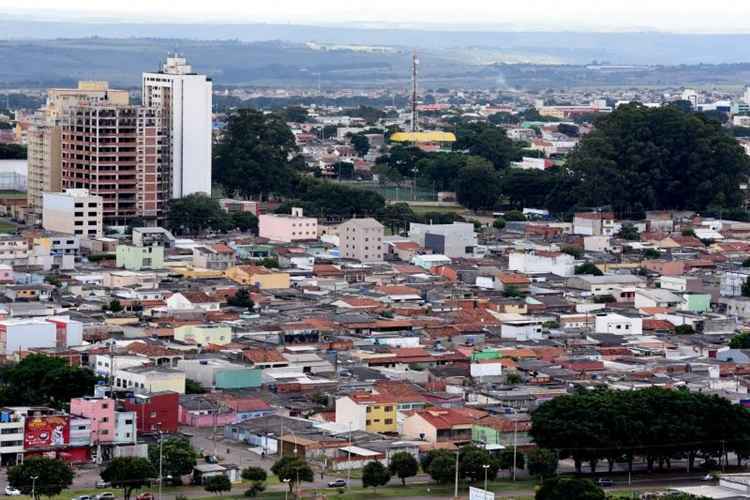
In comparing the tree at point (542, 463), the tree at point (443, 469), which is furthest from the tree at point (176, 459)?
the tree at point (542, 463)

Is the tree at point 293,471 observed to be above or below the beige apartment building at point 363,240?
above

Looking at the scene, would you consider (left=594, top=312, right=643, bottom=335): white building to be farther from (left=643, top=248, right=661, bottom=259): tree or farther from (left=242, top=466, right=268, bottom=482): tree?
(left=242, top=466, right=268, bottom=482): tree

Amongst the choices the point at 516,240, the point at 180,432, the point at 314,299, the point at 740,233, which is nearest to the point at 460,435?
the point at 180,432

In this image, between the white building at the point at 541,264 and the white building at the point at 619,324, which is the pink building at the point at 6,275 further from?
the white building at the point at 619,324

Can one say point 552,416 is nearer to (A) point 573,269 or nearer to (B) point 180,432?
(B) point 180,432

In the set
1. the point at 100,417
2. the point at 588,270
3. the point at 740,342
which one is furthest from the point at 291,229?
the point at 100,417

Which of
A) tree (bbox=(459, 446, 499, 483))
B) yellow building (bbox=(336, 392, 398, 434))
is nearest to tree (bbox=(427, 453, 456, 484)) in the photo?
tree (bbox=(459, 446, 499, 483))
